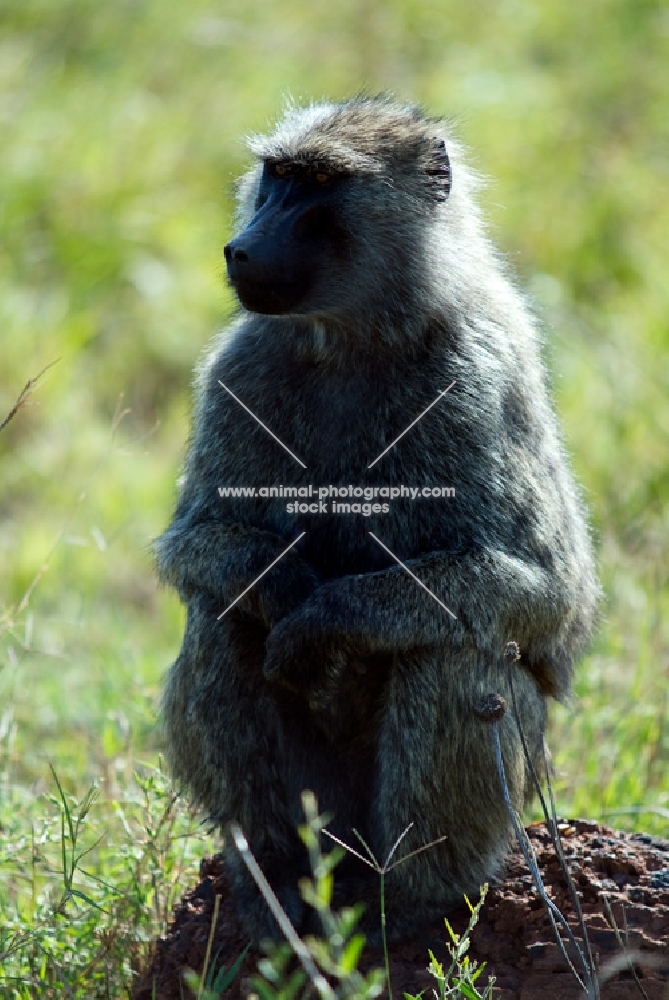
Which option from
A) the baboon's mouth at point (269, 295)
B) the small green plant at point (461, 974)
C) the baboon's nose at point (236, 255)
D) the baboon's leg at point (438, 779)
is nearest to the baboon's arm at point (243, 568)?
the baboon's leg at point (438, 779)

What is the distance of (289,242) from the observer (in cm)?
331

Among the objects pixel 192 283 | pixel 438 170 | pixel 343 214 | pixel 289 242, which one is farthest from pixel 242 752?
pixel 192 283

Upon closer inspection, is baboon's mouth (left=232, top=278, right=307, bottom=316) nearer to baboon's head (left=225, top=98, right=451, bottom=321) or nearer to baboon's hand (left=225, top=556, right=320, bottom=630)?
baboon's head (left=225, top=98, right=451, bottom=321)

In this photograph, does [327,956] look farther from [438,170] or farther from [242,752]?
[438,170]

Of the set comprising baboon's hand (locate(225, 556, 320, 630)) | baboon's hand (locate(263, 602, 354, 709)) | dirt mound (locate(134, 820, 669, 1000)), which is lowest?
dirt mound (locate(134, 820, 669, 1000))

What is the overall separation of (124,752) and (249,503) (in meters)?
1.23

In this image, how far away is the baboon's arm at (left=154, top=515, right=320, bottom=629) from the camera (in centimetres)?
333

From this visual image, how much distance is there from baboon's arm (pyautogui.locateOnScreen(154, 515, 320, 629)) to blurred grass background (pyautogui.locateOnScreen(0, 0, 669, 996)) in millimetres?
583

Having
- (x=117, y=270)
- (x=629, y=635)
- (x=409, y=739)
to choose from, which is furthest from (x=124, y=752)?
(x=117, y=270)

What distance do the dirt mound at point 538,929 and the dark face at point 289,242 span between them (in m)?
1.45

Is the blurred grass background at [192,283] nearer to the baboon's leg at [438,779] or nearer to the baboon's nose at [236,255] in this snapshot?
the baboon's leg at [438,779]

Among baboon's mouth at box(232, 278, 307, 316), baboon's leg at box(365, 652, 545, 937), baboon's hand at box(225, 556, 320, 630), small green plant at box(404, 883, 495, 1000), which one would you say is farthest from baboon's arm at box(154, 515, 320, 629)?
small green plant at box(404, 883, 495, 1000)

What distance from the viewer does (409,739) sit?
10.3ft

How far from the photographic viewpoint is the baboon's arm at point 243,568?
3.33 meters
